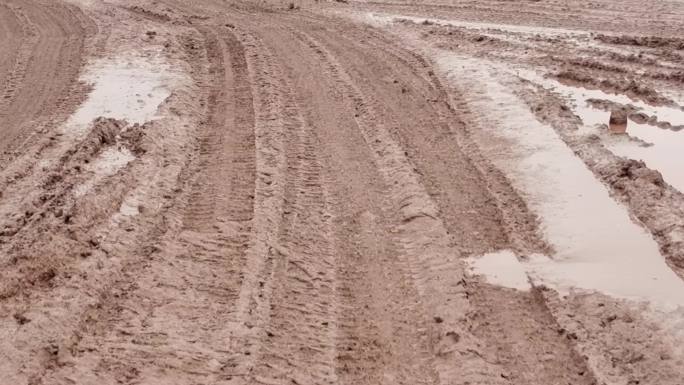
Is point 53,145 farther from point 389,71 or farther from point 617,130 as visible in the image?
point 617,130

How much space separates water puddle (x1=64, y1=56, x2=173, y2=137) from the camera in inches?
333

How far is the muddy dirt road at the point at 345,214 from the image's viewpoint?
14.3ft

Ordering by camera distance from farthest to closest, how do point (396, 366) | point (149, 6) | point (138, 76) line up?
point (149, 6) → point (138, 76) → point (396, 366)

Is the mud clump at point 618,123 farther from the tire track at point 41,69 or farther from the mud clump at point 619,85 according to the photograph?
the tire track at point 41,69

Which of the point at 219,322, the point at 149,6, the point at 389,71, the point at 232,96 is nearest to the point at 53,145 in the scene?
the point at 232,96

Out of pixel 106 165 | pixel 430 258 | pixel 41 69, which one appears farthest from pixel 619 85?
pixel 41 69

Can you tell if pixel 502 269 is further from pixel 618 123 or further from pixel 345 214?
pixel 618 123

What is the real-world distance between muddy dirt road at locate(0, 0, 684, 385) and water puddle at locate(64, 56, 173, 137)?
0.17 ft

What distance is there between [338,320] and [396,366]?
1.99ft

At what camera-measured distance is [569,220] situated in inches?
238

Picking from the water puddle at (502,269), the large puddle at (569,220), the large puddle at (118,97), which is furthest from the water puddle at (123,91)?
the water puddle at (502,269)

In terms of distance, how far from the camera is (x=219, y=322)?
457 centimetres

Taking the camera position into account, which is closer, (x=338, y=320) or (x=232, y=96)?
(x=338, y=320)

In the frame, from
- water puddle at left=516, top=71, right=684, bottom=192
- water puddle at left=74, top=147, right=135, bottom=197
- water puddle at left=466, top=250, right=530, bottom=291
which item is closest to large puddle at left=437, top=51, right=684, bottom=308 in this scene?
water puddle at left=466, top=250, right=530, bottom=291
